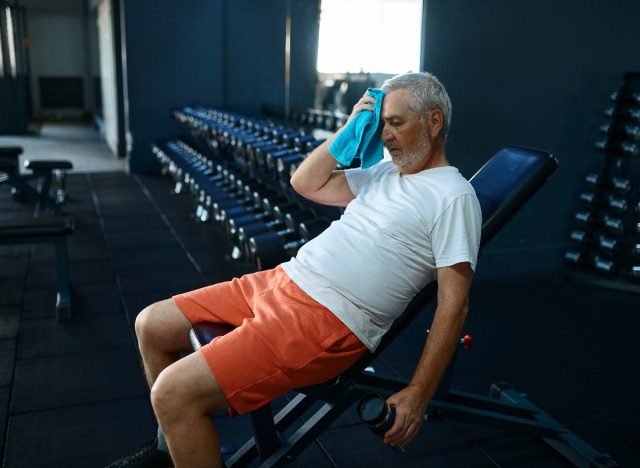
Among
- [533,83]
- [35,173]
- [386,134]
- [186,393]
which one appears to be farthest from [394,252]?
[35,173]

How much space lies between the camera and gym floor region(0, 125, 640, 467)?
5.07 ft

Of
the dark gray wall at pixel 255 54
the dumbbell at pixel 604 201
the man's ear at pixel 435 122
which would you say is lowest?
the dumbbell at pixel 604 201

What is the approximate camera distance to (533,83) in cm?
273

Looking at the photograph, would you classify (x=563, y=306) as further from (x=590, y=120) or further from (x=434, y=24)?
(x=434, y=24)

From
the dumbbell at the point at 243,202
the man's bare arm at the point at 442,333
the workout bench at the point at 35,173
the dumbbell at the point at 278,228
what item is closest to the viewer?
the man's bare arm at the point at 442,333

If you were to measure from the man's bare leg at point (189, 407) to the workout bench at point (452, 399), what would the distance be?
118 millimetres

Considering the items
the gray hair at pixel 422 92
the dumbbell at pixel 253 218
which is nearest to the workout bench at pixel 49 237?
the dumbbell at pixel 253 218

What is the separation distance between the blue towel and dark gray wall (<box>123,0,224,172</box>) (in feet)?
14.7

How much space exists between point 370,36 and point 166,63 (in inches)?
106

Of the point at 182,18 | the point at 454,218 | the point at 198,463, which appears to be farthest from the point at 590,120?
the point at 182,18

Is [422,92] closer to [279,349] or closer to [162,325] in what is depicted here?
[279,349]

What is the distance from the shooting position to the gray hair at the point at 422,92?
3.90 ft

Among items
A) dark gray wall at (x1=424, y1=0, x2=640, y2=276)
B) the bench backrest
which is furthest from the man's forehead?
dark gray wall at (x1=424, y1=0, x2=640, y2=276)

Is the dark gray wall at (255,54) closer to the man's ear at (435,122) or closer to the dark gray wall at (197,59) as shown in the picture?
the dark gray wall at (197,59)
